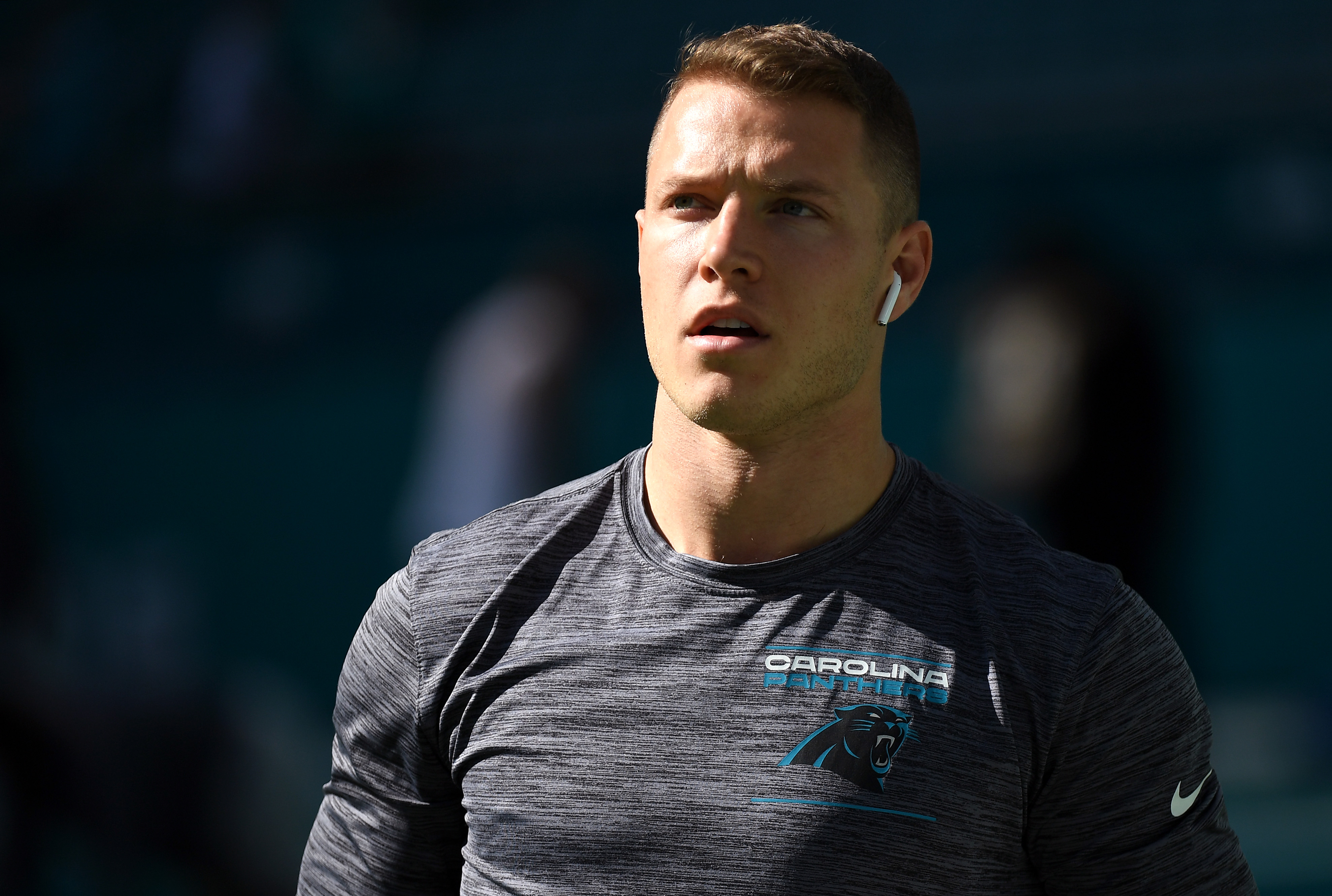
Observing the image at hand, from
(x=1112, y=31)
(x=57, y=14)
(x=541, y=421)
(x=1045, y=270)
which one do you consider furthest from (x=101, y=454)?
(x=1112, y=31)

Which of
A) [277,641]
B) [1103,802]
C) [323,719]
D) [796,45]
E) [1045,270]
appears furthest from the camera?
[277,641]

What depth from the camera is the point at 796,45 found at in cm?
166

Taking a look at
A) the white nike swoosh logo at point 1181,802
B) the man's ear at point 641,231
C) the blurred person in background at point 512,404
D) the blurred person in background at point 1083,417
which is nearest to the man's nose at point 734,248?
the man's ear at point 641,231

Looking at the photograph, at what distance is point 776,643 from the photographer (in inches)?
63.1

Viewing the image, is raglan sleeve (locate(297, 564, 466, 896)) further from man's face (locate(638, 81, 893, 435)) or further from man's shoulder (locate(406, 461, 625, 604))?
man's face (locate(638, 81, 893, 435))

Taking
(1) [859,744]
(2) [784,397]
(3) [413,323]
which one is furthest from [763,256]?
(3) [413,323]

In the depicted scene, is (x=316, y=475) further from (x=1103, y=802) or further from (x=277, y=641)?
(x=1103, y=802)

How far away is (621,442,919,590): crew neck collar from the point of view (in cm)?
165

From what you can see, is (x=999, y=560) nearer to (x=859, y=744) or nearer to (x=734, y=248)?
(x=859, y=744)

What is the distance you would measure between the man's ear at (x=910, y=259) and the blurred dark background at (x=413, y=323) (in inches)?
101

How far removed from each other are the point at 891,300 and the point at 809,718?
504 millimetres

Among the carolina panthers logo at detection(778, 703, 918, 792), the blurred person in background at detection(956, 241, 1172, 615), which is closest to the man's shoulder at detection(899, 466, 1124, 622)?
the carolina panthers logo at detection(778, 703, 918, 792)

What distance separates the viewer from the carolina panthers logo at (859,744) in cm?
154

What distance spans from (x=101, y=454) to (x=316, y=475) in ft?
3.71
